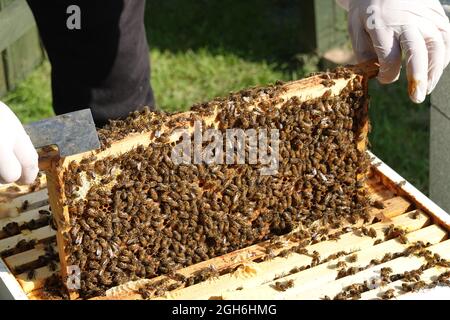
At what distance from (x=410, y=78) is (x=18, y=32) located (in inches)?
148

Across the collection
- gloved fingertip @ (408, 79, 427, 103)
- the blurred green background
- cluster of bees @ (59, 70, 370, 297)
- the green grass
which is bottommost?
the green grass

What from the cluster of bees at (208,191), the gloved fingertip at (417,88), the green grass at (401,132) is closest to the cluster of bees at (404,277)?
the cluster of bees at (208,191)

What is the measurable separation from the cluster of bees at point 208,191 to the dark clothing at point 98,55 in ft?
4.24

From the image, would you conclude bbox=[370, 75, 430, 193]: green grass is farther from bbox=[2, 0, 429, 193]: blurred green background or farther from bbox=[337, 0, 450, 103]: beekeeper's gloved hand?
bbox=[337, 0, 450, 103]: beekeeper's gloved hand

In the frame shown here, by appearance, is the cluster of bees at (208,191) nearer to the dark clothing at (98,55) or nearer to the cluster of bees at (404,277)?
the cluster of bees at (404,277)

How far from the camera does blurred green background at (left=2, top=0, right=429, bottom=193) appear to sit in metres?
6.34

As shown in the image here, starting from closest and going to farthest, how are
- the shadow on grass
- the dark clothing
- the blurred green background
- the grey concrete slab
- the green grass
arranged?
the grey concrete slab < the dark clothing < the green grass < the blurred green background < the shadow on grass

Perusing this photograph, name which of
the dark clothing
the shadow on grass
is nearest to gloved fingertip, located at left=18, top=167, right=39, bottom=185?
the dark clothing

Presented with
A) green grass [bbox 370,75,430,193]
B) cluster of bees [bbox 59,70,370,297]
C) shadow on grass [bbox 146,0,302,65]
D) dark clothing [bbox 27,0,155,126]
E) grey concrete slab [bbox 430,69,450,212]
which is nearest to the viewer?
cluster of bees [bbox 59,70,370,297]

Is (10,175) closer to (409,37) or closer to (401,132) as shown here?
(409,37)

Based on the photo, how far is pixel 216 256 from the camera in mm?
3809

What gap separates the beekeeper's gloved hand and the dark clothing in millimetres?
1526

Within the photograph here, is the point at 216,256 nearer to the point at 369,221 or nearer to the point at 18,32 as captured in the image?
A: the point at 369,221

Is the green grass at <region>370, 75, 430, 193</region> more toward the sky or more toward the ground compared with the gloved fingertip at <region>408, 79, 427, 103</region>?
more toward the ground
